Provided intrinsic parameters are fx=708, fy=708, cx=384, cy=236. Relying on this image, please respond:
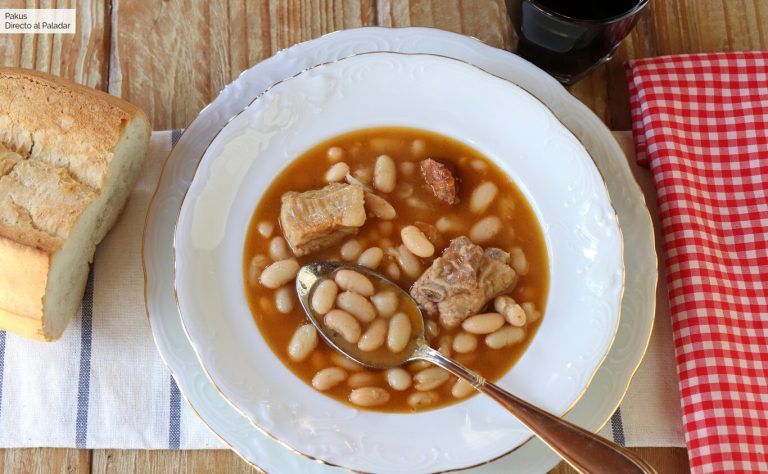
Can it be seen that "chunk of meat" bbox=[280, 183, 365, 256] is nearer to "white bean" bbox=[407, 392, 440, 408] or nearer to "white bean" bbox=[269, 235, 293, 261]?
"white bean" bbox=[269, 235, 293, 261]

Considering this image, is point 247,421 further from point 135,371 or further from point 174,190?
point 174,190

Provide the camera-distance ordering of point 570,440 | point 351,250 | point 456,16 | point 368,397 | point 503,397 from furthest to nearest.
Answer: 1. point 456,16
2. point 351,250
3. point 368,397
4. point 503,397
5. point 570,440

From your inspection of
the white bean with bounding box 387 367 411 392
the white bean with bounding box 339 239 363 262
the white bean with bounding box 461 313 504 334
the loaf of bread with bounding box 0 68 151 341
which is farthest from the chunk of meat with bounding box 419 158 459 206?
the loaf of bread with bounding box 0 68 151 341

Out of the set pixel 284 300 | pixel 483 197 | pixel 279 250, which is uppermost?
pixel 483 197

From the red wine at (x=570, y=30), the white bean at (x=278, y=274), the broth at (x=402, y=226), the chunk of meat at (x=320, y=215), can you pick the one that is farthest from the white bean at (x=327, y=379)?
the red wine at (x=570, y=30)

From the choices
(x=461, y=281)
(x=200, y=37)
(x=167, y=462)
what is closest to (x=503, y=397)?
(x=461, y=281)

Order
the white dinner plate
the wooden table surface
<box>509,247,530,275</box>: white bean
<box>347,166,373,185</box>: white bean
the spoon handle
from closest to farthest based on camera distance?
the spoon handle, the white dinner plate, <box>509,247,530,275</box>: white bean, <box>347,166,373,185</box>: white bean, the wooden table surface

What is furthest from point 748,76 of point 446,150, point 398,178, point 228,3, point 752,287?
point 228,3

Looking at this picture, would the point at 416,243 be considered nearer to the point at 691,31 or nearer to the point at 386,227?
the point at 386,227
